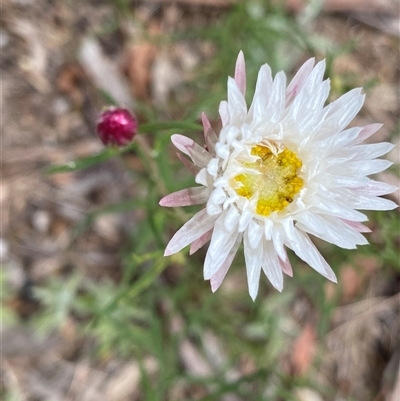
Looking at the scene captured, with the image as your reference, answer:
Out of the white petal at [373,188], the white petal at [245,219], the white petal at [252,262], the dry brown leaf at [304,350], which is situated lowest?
the dry brown leaf at [304,350]

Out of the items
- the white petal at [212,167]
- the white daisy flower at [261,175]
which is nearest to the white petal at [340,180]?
the white daisy flower at [261,175]

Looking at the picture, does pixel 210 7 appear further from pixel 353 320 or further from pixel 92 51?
pixel 353 320

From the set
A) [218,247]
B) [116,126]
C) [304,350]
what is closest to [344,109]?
[218,247]

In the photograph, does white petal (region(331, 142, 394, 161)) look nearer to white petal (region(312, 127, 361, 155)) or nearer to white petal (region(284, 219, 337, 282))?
white petal (region(312, 127, 361, 155))

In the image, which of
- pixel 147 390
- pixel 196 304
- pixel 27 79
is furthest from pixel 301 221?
pixel 27 79

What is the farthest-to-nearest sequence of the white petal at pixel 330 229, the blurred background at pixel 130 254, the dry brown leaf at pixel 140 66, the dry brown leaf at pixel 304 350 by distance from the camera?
the dry brown leaf at pixel 140 66 → the dry brown leaf at pixel 304 350 → the blurred background at pixel 130 254 → the white petal at pixel 330 229

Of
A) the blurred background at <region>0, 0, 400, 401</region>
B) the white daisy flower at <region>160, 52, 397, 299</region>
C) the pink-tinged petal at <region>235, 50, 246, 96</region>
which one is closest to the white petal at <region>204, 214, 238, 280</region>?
the white daisy flower at <region>160, 52, 397, 299</region>

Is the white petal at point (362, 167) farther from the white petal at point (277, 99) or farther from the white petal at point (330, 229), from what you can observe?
the white petal at point (277, 99)
